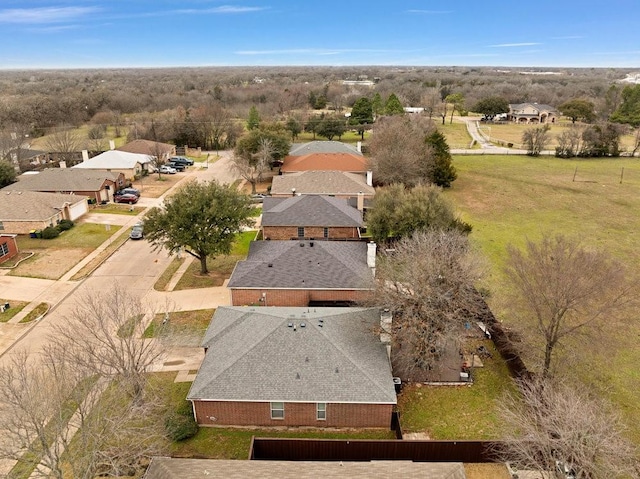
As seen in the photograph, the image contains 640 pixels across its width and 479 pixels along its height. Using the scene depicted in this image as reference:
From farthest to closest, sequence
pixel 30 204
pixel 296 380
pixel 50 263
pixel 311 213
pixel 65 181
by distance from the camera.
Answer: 1. pixel 65 181
2. pixel 30 204
3. pixel 311 213
4. pixel 50 263
5. pixel 296 380

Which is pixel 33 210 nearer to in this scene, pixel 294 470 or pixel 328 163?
pixel 328 163

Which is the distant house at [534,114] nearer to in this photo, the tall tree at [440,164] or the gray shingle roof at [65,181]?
the tall tree at [440,164]

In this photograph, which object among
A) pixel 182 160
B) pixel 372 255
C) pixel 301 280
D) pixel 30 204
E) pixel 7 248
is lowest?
pixel 7 248

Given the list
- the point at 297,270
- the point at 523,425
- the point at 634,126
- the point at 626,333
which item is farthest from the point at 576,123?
the point at 523,425

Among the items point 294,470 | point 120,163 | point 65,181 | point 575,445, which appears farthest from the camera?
point 120,163

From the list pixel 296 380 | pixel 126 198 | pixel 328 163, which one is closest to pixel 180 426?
pixel 296 380

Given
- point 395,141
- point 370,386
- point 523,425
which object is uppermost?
point 395,141

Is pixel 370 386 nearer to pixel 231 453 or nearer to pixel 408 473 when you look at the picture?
pixel 408 473
